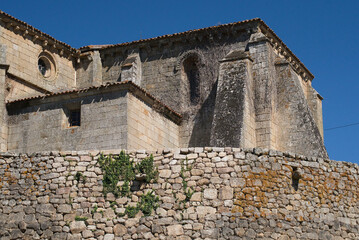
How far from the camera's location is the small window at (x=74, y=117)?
71.6 ft

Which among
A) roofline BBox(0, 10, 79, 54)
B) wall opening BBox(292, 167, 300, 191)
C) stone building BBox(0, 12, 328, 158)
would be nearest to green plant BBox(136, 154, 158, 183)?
wall opening BBox(292, 167, 300, 191)

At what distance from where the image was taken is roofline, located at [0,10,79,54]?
23.1m

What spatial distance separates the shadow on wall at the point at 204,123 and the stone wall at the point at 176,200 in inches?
304

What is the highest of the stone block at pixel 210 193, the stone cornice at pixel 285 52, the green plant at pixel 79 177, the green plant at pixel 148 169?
the stone cornice at pixel 285 52

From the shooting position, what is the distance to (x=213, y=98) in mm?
24016

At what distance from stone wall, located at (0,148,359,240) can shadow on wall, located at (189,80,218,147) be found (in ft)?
25.3

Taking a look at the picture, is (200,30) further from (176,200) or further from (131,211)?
(131,211)

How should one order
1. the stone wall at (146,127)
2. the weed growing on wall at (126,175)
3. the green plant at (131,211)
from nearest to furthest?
the green plant at (131,211) → the weed growing on wall at (126,175) → the stone wall at (146,127)

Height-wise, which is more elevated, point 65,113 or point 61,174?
point 65,113

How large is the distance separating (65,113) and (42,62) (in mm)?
4034

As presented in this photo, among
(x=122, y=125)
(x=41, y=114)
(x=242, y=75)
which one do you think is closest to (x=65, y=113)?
(x=41, y=114)

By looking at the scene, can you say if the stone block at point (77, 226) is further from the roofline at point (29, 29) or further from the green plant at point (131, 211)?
the roofline at point (29, 29)

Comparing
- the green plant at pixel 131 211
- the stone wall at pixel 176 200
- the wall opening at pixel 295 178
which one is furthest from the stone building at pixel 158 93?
the green plant at pixel 131 211

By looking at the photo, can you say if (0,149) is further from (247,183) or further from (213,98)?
(247,183)
